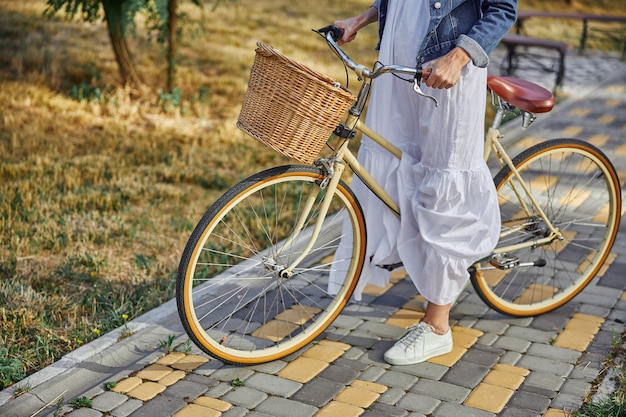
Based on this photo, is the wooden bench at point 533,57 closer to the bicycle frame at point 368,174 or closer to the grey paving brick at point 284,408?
the bicycle frame at point 368,174

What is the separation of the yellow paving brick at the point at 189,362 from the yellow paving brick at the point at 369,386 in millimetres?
636

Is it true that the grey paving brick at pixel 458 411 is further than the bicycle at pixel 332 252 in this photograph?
No

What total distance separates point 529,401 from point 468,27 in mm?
1463

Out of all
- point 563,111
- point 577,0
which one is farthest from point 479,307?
point 577,0

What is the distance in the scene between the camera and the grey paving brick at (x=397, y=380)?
3391mm

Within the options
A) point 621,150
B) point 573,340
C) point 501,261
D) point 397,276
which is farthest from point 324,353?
point 621,150

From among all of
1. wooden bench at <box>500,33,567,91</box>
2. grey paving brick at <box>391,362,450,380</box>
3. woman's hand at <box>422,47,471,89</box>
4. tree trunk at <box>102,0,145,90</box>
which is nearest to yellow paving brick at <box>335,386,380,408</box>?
grey paving brick at <box>391,362,450,380</box>

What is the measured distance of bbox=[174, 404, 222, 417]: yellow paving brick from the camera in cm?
313

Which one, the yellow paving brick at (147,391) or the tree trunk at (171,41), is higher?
the tree trunk at (171,41)

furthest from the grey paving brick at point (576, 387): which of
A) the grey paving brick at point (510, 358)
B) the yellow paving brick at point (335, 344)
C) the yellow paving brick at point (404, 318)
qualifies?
the yellow paving brick at point (335, 344)

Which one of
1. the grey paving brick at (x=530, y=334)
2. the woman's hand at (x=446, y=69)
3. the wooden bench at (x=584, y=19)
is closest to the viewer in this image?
the woman's hand at (x=446, y=69)

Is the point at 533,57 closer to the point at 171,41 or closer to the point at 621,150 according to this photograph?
the point at 621,150

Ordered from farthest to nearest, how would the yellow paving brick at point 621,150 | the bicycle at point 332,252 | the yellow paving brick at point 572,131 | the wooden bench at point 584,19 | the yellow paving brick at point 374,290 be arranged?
the wooden bench at point 584,19, the yellow paving brick at point 572,131, the yellow paving brick at point 621,150, the yellow paving brick at point 374,290, the bicycle at point 332,252

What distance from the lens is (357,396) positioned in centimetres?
329
